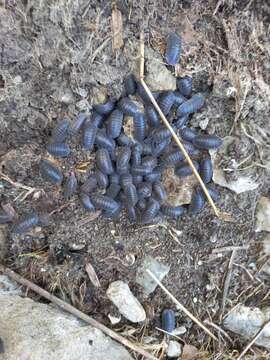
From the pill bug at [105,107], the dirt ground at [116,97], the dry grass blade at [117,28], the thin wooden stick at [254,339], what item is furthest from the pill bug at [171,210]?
the dry grass blade at [117,28]

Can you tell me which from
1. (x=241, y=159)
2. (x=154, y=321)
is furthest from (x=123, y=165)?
(x=154, y=321)

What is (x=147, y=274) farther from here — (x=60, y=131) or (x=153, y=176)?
(x=60, y=131)

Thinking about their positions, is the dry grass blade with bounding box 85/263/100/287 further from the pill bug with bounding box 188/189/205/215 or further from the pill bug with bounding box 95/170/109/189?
the pill bug with bounding box 188/189/205/215

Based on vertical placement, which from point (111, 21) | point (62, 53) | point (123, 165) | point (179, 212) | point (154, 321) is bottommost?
point (154, 321)

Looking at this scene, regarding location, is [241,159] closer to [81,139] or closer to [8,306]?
[81,139]

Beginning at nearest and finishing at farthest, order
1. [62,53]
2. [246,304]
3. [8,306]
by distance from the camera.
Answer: [62,53], [8,306], [246,304]

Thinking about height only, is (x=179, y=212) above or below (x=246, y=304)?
above

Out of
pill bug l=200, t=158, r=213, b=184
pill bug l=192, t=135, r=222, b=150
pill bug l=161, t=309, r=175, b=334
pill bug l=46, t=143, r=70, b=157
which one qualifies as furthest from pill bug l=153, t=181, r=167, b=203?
pill bug l=161, t=309, r=175, b=334
